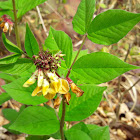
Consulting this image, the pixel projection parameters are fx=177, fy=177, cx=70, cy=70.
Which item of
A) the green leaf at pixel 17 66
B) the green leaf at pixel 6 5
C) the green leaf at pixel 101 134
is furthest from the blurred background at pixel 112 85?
the green leaf at pixel 17 66

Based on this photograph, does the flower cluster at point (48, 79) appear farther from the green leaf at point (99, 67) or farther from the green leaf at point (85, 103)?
the green leaf at point (85, 103)

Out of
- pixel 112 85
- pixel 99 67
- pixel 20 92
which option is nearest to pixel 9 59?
pixel 20 92

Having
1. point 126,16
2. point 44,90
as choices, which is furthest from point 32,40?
point 126,16

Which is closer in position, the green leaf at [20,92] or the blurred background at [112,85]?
the green leaf at [20,92]

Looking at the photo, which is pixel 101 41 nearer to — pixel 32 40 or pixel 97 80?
pixel 97 80

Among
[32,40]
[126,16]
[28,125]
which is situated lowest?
[28,125]

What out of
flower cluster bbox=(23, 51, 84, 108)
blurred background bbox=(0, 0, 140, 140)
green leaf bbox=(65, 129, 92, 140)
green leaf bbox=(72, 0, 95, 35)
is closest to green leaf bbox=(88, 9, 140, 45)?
green leaf bbox=(72, 0, 95, 35)
